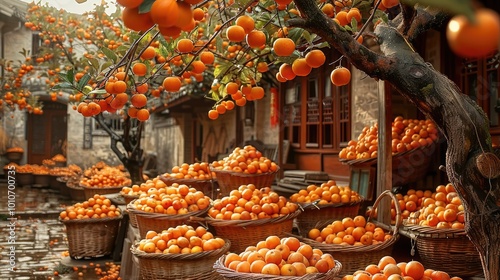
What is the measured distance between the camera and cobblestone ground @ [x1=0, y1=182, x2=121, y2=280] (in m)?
6.46

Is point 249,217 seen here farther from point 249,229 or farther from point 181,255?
point 181,255

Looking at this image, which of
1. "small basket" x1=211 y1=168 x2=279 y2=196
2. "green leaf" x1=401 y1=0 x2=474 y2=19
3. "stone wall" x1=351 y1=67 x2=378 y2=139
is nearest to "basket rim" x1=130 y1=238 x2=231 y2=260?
"small basket" x1=211 y1=168 x2=279 y2=196

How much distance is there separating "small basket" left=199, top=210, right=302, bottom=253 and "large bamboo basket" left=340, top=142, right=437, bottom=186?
1.45m

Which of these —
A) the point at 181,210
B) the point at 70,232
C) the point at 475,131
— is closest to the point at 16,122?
the point at 70,232

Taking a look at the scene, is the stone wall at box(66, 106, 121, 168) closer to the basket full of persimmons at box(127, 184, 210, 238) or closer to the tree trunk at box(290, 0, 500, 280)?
the basket full of persimmons at box(127, 184, 210, 238)

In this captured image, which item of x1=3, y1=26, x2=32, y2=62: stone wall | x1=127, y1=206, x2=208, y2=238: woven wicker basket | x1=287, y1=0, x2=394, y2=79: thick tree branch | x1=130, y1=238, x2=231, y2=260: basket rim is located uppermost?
x1=3, y1=26, x2=32, y2=62: stone wall

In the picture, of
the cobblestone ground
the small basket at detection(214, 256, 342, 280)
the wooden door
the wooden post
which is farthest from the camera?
the wooden door

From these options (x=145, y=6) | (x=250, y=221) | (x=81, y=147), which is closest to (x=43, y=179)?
(x=81, y=147)

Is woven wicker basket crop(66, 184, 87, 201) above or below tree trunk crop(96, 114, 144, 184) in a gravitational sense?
below

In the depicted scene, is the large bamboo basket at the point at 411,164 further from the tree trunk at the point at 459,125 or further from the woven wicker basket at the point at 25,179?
the woven wicker basket at the point at 25,179

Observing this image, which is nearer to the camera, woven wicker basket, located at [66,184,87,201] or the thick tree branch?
the thick tree branch

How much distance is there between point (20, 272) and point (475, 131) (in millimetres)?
6226

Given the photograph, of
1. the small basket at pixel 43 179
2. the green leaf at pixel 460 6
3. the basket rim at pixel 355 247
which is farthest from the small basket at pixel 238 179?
the small basket at pixel 43 179

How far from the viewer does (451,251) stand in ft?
11.7
